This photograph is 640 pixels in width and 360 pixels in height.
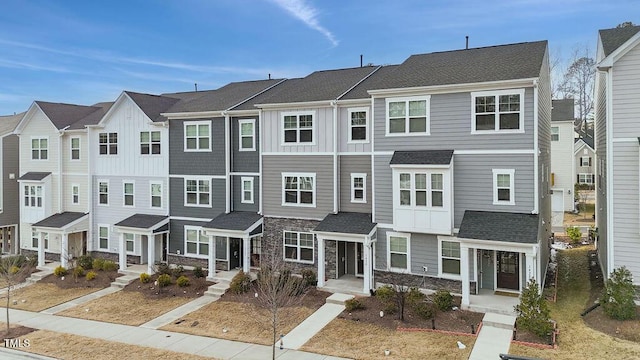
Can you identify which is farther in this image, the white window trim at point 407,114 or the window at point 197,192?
the window at point 197,192

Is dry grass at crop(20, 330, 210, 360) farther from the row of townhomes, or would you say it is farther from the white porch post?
the white porch post

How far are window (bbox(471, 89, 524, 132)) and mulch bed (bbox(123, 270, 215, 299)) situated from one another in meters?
13.5

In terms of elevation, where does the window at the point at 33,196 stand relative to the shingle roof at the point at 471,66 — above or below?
below

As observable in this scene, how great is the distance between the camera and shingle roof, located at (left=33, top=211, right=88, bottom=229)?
25.0 metres

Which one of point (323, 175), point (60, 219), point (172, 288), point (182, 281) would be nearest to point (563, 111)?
point (323, 175)

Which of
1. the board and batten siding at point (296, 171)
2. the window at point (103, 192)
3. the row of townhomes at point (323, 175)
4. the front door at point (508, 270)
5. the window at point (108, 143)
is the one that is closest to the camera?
the row of townhomes at point (323, 175)

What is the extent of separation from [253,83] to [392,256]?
1423 cm

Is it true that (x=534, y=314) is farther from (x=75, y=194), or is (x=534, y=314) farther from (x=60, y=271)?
(x=75, y=194)

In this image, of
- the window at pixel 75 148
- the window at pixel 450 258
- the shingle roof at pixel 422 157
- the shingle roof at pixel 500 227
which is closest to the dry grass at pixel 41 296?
the window at pixel 75 148

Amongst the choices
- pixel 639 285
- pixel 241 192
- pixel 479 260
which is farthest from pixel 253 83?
pixel 639 285

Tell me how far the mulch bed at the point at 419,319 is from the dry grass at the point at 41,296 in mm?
12939

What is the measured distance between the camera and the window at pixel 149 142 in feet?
78.1

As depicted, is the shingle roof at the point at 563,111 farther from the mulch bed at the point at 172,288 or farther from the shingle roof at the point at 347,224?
the mulch bed at the point at 172,288

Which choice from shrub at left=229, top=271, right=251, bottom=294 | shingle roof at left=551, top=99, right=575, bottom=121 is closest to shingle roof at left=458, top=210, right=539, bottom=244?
shrub at left=229, top=271, right=251, bottom=294
